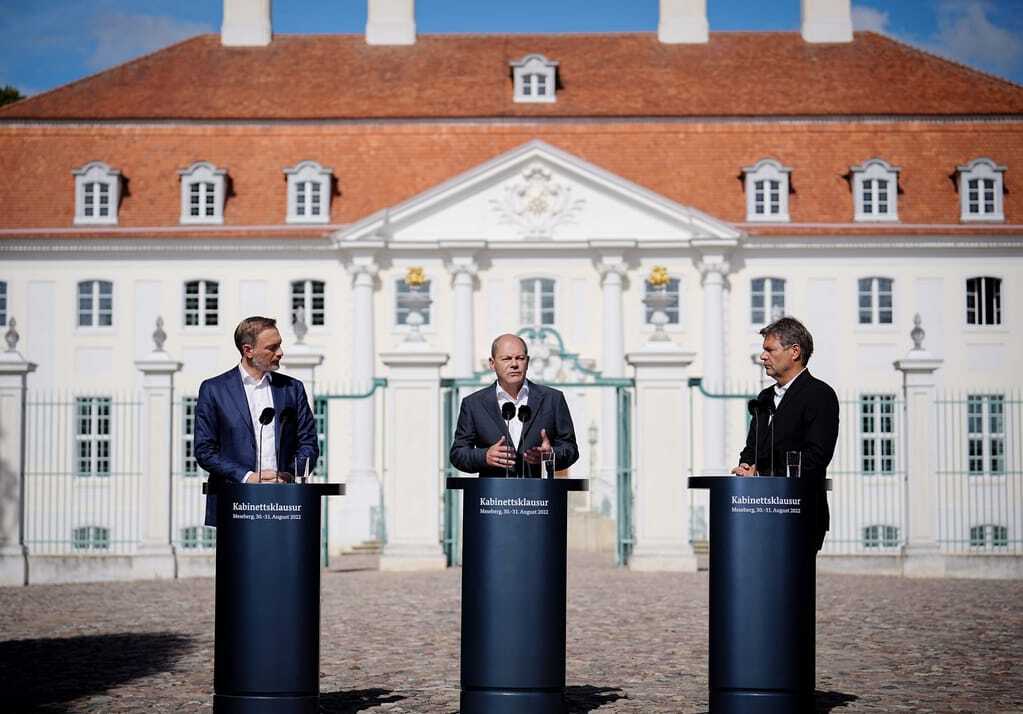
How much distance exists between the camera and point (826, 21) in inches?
1662

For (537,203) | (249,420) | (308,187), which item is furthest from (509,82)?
→ (249,420)

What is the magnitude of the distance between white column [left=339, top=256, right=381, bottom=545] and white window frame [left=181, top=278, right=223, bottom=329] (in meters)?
3.16

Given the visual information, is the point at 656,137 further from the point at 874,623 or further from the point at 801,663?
the point at 801,663

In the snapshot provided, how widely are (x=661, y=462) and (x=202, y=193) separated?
68.6 feet

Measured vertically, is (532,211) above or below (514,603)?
above

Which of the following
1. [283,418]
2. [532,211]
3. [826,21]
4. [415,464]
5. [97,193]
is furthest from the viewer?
[826,21]

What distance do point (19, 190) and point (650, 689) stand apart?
31892 millimetres

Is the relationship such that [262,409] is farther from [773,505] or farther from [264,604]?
[773,505]

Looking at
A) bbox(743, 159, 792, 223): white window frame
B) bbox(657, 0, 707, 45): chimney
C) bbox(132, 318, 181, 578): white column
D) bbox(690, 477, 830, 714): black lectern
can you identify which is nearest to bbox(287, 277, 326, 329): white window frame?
bbox(743, 159, 792, 223): white window frame

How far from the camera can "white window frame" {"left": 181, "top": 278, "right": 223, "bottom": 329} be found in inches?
1464

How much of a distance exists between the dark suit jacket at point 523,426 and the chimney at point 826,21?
36101 millimetres

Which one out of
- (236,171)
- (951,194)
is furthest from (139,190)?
(951,194)

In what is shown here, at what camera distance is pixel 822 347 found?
119 ft

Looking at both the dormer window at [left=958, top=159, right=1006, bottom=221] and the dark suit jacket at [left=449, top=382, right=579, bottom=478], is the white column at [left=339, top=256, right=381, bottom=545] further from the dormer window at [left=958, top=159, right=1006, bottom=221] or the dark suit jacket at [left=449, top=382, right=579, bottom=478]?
the dark suit jacket at [left=449, top=382, right=579, bottom=478]
